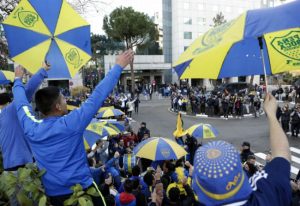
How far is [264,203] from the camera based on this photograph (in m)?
1.58

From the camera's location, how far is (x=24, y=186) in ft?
7.94

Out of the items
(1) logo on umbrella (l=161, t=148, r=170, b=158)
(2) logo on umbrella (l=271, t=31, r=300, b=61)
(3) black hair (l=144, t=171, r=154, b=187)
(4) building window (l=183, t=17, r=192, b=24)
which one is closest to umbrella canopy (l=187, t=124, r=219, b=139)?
(1) logo on umbrella (l=161, t=148, r=170, b=158)

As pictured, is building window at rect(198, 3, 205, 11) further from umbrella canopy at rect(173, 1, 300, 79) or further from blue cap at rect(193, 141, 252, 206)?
blue cap at rect(193, 141, 252, 206)

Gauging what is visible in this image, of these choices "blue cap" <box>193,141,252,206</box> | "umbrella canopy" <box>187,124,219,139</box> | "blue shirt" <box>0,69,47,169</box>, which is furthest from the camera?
"umbrella canopy" <box>187,124,219,139</box>

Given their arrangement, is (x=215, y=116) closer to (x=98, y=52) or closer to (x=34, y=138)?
(x=34, y=138)

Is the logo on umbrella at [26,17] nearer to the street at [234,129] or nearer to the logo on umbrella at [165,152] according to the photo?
the logo on umbrella at [165,152]

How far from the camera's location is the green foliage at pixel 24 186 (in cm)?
243

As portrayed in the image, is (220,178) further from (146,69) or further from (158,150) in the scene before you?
(146,69)

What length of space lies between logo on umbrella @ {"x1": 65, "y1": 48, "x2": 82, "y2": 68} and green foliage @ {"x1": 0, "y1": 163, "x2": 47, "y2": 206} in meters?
1.88

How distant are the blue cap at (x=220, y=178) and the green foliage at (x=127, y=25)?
43077mm

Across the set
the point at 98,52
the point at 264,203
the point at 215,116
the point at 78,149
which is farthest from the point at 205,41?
the point at 98,52

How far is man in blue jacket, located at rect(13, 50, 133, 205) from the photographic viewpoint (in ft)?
8.12

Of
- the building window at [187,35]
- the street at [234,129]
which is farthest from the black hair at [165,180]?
the building window at [187,35]

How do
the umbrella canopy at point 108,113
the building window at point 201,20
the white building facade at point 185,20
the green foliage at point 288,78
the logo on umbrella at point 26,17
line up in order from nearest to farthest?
the logo on umbrella at point 26,17 → the umbrella canopy at point 108,113 → the green foliage at point 288,78 → the white building facade at point 185,20 → the building window at point 201,20
